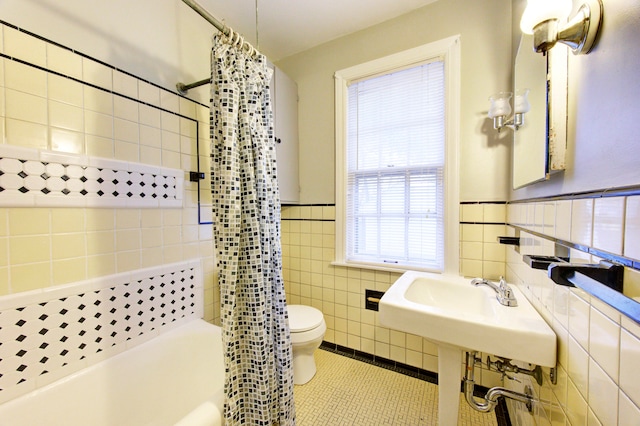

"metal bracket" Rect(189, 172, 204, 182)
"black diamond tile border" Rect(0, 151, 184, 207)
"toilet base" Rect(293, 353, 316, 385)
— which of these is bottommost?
"toilet base" Rect(293, 353, 316, 385)

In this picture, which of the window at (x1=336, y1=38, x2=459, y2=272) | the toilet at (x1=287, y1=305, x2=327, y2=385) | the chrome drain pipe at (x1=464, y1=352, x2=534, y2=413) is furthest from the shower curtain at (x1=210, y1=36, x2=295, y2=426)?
the window at (x1=336, y1=38, x2=459, y2=272)

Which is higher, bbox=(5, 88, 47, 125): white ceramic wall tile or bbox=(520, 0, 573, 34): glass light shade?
bbox=(520, 0, 573, 34): glass light shade

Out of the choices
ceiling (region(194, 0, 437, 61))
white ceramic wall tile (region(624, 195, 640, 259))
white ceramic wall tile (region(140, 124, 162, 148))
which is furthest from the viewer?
ceiling (region(194, 0, 437, 61))

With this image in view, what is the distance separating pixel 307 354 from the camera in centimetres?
164

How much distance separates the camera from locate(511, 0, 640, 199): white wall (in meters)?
0.41

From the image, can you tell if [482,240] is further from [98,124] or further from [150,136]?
[98,124]

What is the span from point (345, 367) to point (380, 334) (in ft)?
1.22

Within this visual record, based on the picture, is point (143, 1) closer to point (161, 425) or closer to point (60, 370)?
point (60, 370)

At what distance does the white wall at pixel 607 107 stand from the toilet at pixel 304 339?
1.46 metres

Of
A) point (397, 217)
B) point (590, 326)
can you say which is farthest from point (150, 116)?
point (590, 326)

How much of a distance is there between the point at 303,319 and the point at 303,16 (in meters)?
2.22

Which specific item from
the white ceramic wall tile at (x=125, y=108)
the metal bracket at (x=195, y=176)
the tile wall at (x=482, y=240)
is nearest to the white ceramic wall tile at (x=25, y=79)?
the white ceramic wall tile at (x=125, y=108)

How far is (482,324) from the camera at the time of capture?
2.80 feet

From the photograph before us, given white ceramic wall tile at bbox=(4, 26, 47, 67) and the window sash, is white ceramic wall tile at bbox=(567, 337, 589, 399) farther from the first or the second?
white ceramic wall tile at bbox=(4, 26, 47, 67)
